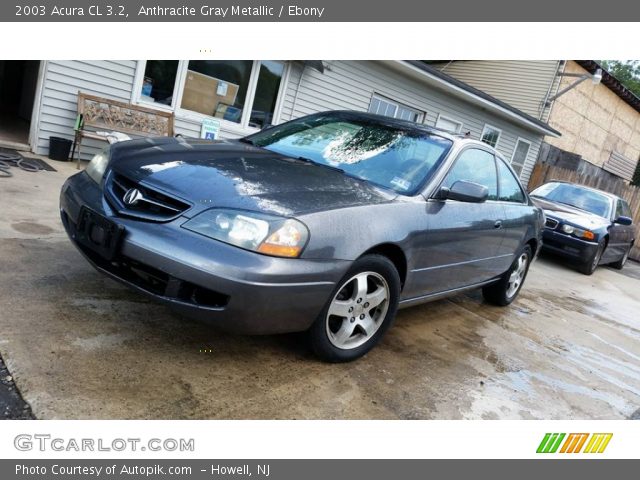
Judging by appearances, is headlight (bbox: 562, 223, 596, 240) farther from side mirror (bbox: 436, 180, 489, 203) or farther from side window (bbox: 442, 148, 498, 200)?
Answer: side mirror (bbox: 436, 180, 489, 203)

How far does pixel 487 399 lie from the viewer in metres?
3.04

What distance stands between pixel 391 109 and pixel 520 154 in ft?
21.7

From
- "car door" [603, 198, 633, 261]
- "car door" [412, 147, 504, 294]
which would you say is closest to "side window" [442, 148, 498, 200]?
"car door" [412, 147, 504, 294]

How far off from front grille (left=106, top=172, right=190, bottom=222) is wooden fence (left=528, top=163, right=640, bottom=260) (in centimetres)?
1123

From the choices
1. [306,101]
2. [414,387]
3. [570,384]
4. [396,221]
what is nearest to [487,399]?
[414,387]

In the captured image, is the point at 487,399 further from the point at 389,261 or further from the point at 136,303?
the point at 136,303

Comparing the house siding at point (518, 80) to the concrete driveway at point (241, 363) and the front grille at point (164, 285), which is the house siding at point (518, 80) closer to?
the concrete driveway at point (241, 363)

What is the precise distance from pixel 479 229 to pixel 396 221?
1.19m

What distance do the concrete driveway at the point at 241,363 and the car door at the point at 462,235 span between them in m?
0.52

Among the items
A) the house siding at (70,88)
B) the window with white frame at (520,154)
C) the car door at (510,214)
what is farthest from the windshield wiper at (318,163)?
the window with white frame at (520,154)

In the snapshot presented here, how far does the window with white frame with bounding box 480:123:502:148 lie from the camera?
14326 millimetres

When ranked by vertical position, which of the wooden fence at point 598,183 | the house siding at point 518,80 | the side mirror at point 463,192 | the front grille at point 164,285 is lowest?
the front grille at point 164,285

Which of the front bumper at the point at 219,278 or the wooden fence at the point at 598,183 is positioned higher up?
the wooden fence at the point at 598,183

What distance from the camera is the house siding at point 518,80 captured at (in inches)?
644
